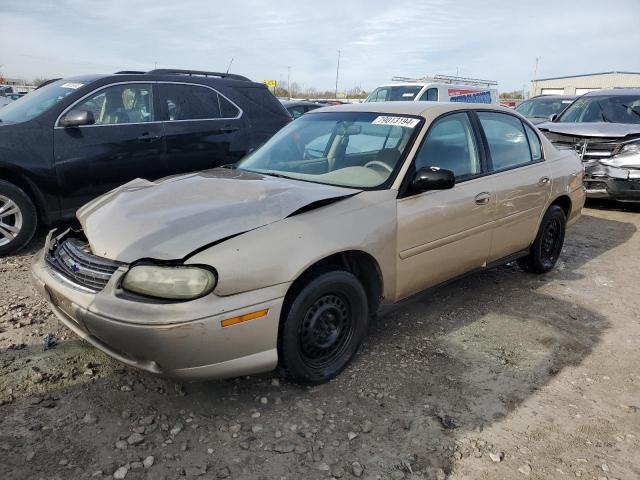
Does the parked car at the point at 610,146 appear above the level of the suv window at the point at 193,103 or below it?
below

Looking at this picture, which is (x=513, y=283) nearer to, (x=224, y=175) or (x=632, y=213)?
(x=224, y=175)

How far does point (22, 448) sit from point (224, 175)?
1.98m

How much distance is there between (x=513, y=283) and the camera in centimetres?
461

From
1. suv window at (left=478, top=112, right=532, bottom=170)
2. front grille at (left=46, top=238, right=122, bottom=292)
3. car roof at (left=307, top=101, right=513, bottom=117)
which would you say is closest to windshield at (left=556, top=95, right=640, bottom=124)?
suv window at (left=478, top=112, right=532, bottom=170)

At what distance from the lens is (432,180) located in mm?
3084

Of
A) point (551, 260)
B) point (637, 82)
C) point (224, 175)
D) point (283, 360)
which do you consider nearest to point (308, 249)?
point (283, 360)

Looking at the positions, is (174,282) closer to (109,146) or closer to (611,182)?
(109,146)

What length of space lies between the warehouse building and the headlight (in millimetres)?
43732

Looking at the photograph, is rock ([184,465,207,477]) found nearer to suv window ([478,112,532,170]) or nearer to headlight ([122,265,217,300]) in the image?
headlight ([122,265,217,300])

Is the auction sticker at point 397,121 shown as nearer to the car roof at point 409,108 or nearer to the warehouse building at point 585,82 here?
the car roof at point 409,108

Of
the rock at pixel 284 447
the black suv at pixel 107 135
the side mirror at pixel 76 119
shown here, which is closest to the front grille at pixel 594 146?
the black suv at pixel 107 135

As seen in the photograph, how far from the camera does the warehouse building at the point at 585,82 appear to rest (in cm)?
4247

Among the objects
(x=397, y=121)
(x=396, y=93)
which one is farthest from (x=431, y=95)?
(x=397, y=121)

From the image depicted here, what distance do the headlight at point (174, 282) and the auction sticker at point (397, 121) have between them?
5.93 ft
